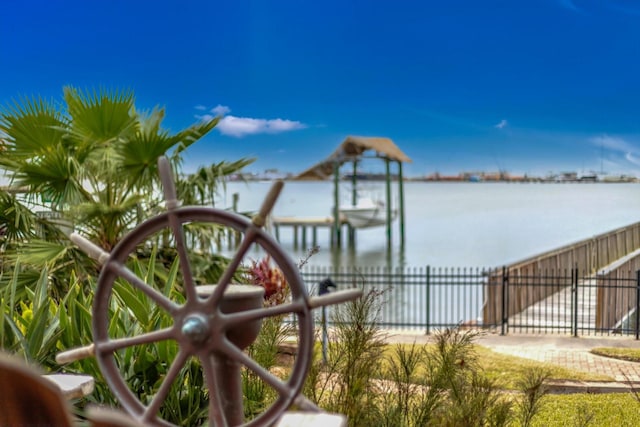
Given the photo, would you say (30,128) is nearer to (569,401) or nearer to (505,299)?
(569,401)

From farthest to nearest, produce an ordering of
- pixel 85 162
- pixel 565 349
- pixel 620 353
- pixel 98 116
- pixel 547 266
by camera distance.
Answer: pixel 547 266 → pixel 565 349 → pixel 620 353 → pixel 98 116 → pixel 85 162

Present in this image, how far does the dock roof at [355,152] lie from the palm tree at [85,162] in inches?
1541

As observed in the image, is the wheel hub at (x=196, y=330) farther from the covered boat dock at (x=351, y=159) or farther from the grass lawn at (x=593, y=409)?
the covered boat dock at (x=351, y=159)

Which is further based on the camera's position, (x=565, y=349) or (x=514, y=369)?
(x=565, y=349)

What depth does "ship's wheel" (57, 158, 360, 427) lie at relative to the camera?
1818mm

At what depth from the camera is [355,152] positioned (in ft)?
159

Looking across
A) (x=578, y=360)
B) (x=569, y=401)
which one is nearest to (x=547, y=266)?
(x=578, y=360)

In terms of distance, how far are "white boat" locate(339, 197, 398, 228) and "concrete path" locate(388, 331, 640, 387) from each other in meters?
48.3

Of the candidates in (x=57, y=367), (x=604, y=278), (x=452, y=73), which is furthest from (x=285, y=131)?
(x=57, y=367)

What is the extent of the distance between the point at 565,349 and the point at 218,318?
34.8 ft

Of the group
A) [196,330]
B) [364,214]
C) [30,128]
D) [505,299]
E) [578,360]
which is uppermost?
[364,214]

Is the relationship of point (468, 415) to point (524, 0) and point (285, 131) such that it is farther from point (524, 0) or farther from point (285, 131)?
point (524, 0)

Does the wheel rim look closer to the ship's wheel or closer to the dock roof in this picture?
the ship's wheel

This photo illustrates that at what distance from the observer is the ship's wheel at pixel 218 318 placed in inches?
71.6
